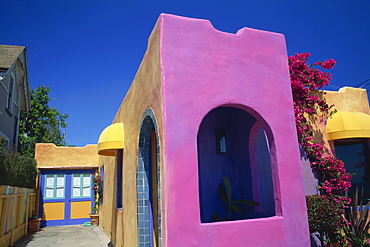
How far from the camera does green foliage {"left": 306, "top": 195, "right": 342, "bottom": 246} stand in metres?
6.46

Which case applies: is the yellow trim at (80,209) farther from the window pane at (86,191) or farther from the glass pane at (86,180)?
the glass pane at (86,180)

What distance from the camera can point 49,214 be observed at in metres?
16.1

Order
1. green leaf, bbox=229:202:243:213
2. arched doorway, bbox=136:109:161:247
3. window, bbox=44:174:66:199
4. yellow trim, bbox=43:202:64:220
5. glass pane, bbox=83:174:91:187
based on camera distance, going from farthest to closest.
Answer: glass pane, bbox=83:174:91:187
window, bbox=44:174:66:199
yellow trim, bbox=43:202:64:220
green leaf, bbox=229:202:243:213
arched doorway, bbox=136:109:161:247

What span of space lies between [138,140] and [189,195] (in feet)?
7.70

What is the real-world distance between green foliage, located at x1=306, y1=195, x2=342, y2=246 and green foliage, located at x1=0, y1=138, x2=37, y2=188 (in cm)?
831

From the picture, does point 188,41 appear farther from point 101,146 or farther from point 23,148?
point 23,148

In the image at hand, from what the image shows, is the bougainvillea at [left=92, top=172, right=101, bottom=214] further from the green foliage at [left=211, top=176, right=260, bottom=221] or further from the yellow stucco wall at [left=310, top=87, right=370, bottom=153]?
the yellow stucco wall at [left=310, top=87, right=370, bottom=153]

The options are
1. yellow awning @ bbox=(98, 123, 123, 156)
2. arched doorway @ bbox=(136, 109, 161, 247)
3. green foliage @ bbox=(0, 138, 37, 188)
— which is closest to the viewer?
arched doorway @ bbox=(136, 109, 161, 247)

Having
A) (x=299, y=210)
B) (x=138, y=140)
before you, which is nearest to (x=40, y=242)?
(x=138, y=140)

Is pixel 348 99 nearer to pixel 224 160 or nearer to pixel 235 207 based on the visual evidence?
pixel 224 160

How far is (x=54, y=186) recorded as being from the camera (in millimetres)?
16406

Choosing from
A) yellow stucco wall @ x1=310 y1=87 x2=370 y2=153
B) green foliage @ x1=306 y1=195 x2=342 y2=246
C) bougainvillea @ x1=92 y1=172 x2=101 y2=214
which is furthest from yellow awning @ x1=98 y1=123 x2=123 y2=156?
bougainvillea @ x1=92 y1=172 x2=101 y2=214

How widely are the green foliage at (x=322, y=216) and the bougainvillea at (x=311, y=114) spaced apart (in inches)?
32.3

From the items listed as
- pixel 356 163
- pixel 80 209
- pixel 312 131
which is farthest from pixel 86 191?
pixel 356 163
